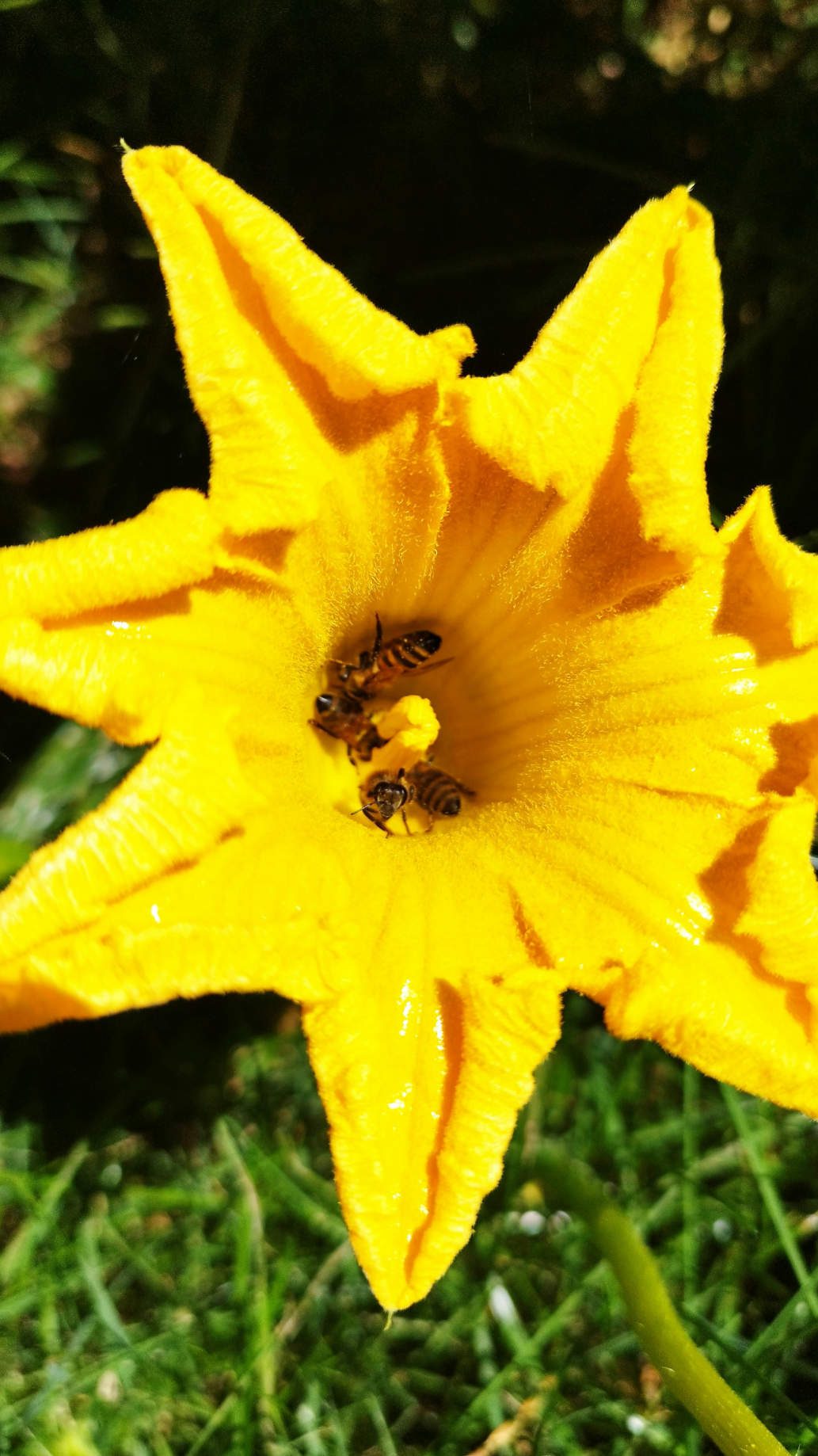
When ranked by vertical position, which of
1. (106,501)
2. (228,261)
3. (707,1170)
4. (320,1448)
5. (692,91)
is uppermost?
(692,91)

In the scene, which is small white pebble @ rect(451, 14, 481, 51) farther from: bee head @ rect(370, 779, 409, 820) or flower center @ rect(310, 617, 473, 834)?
bee head @ rect(370, 779, 409, 820)

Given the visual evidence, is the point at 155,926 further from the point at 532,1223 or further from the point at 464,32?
the point at 464,32

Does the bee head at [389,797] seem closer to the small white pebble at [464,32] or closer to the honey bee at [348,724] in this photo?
the honey bee at [348,724]

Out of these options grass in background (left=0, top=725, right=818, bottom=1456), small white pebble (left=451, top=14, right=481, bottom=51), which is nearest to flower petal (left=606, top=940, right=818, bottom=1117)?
grass in background (left=0, top=725, right=818, bottom=1456)

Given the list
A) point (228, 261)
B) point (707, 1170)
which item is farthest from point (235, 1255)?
point (228, 261)

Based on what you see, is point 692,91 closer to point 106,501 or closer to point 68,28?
point 68,28
